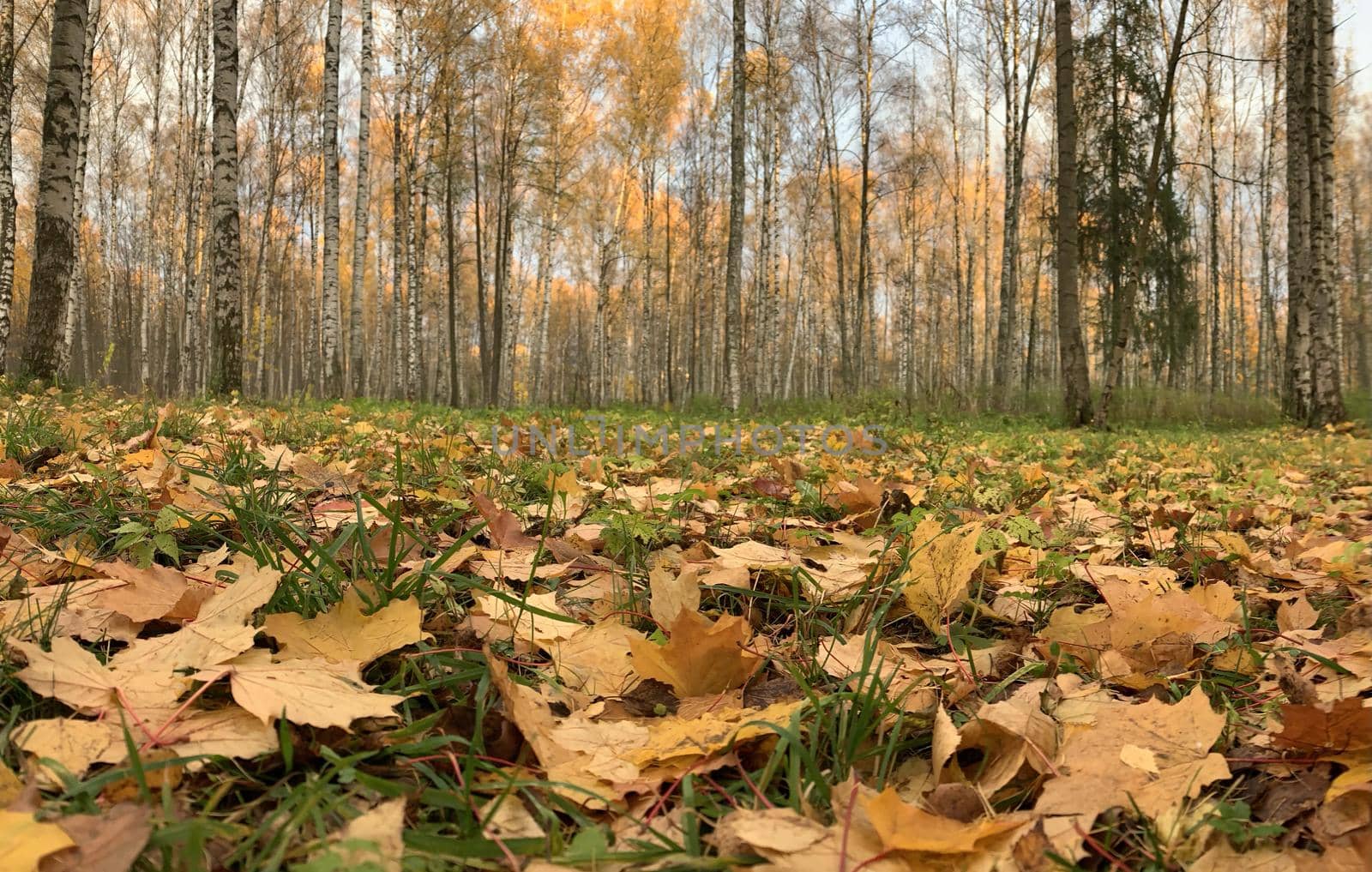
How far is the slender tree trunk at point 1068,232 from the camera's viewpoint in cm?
868

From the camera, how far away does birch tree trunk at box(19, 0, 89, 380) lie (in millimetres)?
5809

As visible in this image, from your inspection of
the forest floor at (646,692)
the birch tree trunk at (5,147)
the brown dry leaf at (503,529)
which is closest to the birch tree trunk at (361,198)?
the birch tree trunk at (5,147)

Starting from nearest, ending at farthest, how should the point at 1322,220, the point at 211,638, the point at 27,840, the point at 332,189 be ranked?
the point at 27,840 < the point at 211,638 < the point at 1322,220 < the point at 332,189

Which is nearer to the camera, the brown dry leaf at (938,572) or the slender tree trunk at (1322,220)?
the brown dry leaf at (938,572)

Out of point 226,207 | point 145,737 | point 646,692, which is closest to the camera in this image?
point 145,737

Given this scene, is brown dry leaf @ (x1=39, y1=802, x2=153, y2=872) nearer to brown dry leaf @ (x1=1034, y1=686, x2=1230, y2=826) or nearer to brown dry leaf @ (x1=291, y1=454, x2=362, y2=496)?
brown dry leaf @ (x1=1034, y1=686, x2=1230, y2=826)

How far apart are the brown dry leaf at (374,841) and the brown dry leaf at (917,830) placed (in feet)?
1.37

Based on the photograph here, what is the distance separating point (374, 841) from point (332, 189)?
1294 cm

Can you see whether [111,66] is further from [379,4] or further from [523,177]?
[523,177]

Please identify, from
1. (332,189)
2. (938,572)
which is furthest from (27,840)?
(332,189)

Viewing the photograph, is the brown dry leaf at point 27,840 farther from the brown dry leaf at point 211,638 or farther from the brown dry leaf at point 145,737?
the brown dry leaf at point 211,638

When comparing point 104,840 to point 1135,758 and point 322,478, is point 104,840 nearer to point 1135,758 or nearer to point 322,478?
point 1135,758

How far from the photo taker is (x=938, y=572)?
126cm

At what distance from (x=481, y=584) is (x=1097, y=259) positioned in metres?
17.0
